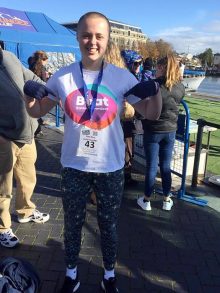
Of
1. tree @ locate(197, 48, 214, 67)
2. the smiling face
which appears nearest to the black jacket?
the smiling face

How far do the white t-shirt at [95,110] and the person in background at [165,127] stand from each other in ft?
5.09

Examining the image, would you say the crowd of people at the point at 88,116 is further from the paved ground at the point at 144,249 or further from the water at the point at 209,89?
the water at the point at 209,89

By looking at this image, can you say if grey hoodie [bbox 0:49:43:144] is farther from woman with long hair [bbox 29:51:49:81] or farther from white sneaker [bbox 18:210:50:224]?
woman with long hair [bbox 29:51:49:81]

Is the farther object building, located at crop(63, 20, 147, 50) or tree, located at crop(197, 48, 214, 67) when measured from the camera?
tree, located at crop(197, 48, 214, 67)

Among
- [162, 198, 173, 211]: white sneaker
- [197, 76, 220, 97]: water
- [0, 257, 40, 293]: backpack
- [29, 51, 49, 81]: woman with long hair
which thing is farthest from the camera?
[197, 76, 220, 97]: water

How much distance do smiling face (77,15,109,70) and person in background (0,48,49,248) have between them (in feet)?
3.41

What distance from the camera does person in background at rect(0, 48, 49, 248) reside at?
9.78 ft

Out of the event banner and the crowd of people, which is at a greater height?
the event banner

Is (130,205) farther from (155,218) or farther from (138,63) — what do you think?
(138,63)

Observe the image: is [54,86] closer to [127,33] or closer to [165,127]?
[165,127]

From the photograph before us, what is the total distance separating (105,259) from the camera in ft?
8.75

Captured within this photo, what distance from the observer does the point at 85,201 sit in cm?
251

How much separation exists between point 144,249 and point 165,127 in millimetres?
1355

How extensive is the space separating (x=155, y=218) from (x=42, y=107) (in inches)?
92.1
